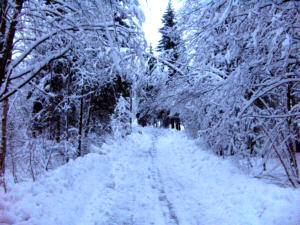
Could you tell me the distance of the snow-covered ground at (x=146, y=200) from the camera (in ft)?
13.7

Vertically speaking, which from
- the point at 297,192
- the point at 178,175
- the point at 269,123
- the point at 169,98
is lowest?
the point at 178,175

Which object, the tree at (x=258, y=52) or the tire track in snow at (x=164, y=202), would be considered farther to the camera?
the tire track in snow at (x=164, y=202)

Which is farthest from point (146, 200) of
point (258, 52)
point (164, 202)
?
point (258, 52)

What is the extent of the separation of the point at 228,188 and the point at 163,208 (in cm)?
222

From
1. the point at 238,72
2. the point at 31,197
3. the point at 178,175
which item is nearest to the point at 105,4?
the point at 238,72

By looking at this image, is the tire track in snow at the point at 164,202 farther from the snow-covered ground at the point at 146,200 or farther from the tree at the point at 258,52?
the tree at the point at 258,52

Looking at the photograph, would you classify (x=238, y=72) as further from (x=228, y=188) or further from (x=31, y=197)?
(x=31, y=197)

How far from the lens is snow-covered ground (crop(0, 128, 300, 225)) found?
13.7ft

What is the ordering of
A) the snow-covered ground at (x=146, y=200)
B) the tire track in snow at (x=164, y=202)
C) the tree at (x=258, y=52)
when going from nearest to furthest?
the tree at (x=258, y=52) < the snow-covered ground at (x=146, y=200) < the tire track in snow at (x=164, y=202)

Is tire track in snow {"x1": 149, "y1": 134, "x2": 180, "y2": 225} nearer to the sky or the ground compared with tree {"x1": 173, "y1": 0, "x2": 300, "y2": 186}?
nearer to the ground

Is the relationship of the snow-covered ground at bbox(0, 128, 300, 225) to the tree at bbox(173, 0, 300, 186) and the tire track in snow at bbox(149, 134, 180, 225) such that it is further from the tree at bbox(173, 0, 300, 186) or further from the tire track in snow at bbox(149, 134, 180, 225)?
the tree at bbox(173, 0, 300, 186)

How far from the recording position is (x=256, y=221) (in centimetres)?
409

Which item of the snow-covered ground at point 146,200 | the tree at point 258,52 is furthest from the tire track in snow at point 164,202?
the tree at point 258,52

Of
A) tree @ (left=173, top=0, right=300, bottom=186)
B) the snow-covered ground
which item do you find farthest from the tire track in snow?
tree @ (left=173, top=0, right=300, bottom=186)
